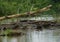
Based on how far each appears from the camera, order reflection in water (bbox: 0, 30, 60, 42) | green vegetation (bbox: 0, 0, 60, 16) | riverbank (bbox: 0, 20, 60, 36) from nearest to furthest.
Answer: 1. reflection in water (bbox: 0, 30, 60, 42)
2. riverbank (bbox: 0, 20, 60, 36)
3. green vegetation (bbox: 0, 0, 60, 16)

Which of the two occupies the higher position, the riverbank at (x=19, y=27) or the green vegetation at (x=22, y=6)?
the green vegetation at (x=22, y=6)

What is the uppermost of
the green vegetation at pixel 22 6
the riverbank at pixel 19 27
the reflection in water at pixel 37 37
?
the green vegetation at pixel 22 6

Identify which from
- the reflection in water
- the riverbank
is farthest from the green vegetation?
the reflection in water

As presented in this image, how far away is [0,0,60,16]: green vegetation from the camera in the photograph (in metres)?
35.2

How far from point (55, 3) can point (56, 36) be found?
2910cm

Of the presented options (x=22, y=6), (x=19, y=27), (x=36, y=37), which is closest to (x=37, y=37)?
(x=36, y=37)

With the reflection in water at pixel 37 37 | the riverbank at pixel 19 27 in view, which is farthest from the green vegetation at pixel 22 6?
the reflection in water at pixel 37 37

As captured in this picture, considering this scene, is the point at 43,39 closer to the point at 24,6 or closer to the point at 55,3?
the point at 24,6

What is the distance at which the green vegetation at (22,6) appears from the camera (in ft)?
115

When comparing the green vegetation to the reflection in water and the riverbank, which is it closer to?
the riverbank

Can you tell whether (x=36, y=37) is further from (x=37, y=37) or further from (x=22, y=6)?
(x=22, y=6)

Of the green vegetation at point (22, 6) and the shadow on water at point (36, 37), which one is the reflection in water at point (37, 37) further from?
the green vegetation at point (22, 6)

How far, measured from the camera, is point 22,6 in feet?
130

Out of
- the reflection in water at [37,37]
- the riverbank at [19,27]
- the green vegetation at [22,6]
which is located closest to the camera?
the reflection in water at [37,37]
